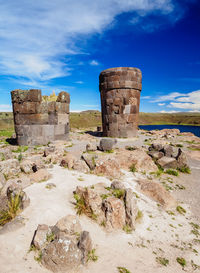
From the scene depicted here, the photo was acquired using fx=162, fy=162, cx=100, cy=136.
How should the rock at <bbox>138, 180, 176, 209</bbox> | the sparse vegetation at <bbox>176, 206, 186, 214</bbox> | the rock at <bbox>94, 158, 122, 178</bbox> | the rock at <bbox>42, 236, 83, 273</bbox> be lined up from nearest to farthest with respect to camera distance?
the rock at <bbox>42, 236, 83, 273</bbox>
the sparse vegetation at <bbox>176, 206, 186, 214</bbox>
the rock at <bbox>138, 180, 176, 209</bbox>
the rock at <bbox>94, 158, 122, 178</bbox>

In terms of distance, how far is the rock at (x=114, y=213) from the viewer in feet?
13.3

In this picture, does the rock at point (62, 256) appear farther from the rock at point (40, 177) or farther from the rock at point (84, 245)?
the rock at point (40, 177)

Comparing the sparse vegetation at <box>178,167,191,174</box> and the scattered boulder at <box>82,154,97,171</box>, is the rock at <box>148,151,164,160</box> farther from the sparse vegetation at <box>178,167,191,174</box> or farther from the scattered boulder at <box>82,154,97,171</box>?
the scattered boulder at <box>82,154,97,171</box>

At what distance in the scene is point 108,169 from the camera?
270 inches

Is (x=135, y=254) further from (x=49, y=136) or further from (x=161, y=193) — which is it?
(x=49, y=136)

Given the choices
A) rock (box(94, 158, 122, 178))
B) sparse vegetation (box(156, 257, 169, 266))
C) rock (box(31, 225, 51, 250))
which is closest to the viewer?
rock (box(31, 225, 51, 250))

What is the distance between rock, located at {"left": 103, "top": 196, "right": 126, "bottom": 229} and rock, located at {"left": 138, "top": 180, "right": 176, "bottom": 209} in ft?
5.96

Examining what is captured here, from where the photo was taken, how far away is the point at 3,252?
2.91 m

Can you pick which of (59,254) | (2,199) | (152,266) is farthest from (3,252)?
(152,266)

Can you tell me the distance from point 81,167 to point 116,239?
3.55 m

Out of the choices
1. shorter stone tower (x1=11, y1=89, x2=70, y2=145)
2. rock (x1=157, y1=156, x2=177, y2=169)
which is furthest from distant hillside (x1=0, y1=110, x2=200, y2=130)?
rock (x1=157, y1=156, x2=177, y2=169)

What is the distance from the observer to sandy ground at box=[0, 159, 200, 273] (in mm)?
2939

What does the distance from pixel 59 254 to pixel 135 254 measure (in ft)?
5.09

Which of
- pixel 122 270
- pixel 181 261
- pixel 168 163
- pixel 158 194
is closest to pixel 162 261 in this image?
pixel 181 261
